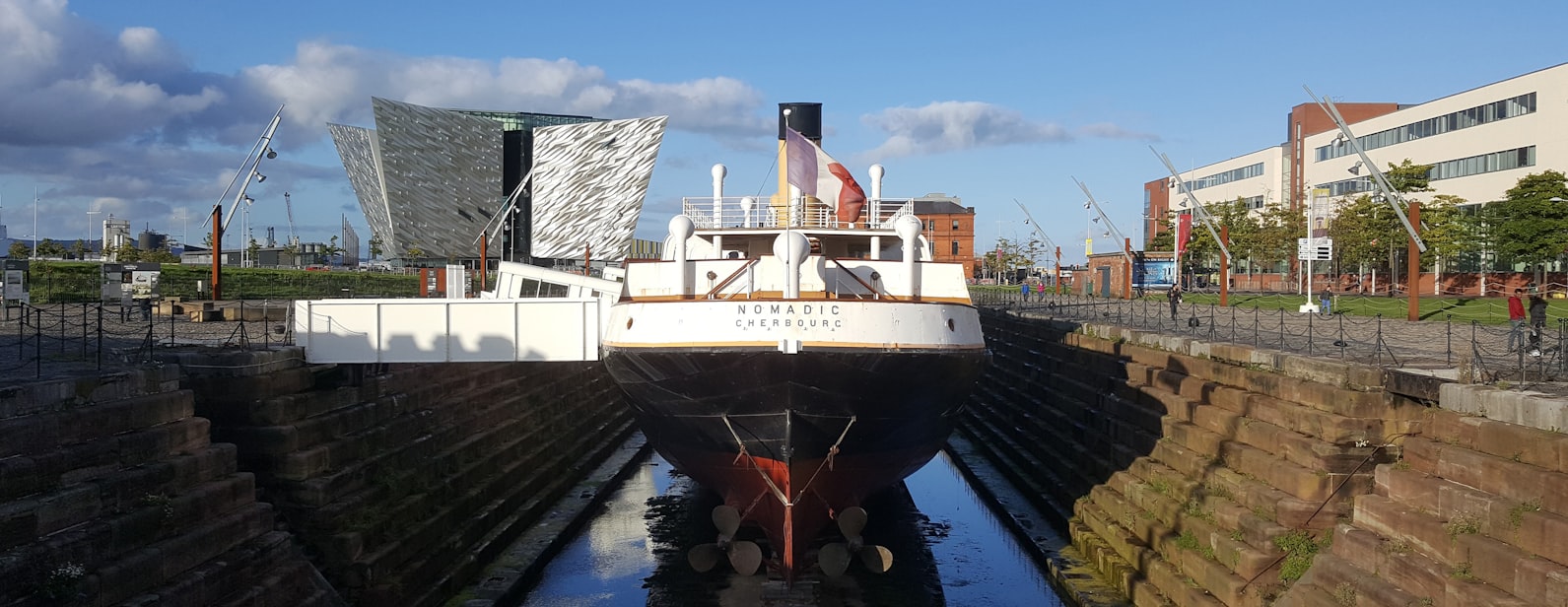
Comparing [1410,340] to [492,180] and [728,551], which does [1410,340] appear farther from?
[492,180]

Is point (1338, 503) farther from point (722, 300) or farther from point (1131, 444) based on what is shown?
point (722, 300)

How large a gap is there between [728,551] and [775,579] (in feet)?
4.76

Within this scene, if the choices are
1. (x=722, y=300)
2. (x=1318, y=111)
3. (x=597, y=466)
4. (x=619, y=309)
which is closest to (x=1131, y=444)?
(x=722, y=300)

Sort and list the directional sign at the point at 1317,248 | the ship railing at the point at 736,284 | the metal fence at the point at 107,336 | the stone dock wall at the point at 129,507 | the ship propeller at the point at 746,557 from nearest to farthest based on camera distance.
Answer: the stone dock wall at the point at 129,507, the metal fence at the point at 107,336, the ship propeller at the point at 746,557, the ship railing at the point at 736,284, the directional sign at the point at 1317,248

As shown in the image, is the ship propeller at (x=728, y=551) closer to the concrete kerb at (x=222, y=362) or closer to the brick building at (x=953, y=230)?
the concrete kerb at (x=222, y=362)

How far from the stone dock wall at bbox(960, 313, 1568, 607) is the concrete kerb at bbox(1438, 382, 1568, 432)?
7 centimetres

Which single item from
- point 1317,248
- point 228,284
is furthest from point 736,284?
point 228,284

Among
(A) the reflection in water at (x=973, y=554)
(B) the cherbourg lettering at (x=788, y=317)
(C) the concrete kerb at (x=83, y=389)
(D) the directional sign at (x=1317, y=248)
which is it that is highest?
(D) the directional sign at (x=1317, y=248)

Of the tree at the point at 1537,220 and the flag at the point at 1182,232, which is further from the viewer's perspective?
the flag at the point at 1182,232

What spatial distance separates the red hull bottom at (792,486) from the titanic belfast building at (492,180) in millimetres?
83459

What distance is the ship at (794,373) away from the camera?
17.7 m

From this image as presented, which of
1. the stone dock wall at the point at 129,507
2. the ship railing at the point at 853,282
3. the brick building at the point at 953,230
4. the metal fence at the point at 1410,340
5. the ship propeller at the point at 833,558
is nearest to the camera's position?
the stone dock wall at the point at 129,507

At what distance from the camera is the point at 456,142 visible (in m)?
102

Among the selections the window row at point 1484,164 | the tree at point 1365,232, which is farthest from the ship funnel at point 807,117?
the window row at point 1484,164
